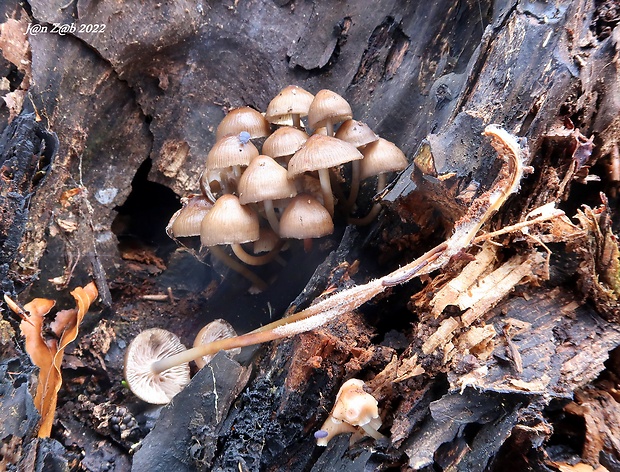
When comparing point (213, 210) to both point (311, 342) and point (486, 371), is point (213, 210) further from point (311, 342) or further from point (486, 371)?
point (486, 371)

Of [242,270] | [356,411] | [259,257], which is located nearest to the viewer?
[356,411]

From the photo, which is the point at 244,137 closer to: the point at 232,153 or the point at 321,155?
the point at 232,153

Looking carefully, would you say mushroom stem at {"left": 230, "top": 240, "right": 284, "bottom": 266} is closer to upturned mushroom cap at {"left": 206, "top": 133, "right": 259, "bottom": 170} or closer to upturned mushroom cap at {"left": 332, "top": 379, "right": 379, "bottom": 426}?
upturned mushroom cap at {"left": 206, "top": 133, "right": 259, "bottom": 170}

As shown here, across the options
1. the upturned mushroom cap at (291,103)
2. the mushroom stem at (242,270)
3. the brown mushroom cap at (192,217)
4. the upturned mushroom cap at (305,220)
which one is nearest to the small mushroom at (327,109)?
the upturned mushroom cap at (291,103)

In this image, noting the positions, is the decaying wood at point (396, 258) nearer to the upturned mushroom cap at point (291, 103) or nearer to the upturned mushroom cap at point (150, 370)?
the upturned mushroom cap at point (150, 370)

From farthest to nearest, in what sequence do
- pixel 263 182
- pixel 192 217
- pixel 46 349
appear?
1. pixel 192 217
2. pixel 263 182
3. pixel 46 349

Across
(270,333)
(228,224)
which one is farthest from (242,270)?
(270,333)
